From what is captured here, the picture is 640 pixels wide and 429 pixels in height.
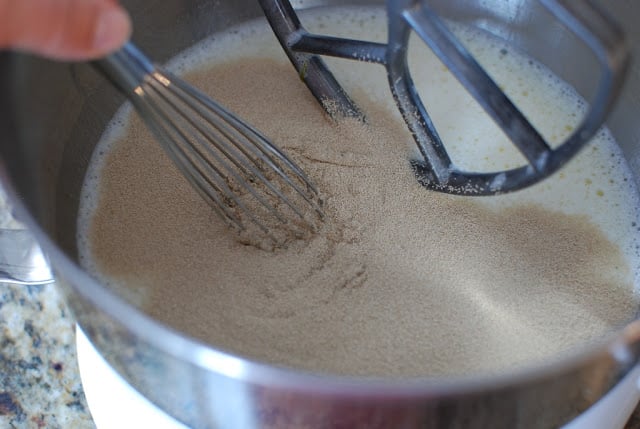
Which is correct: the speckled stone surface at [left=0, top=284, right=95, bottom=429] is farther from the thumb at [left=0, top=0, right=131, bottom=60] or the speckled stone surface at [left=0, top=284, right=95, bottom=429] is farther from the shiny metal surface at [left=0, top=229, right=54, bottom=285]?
the thumb at [left=0, top=0, right=131, bottom=60]

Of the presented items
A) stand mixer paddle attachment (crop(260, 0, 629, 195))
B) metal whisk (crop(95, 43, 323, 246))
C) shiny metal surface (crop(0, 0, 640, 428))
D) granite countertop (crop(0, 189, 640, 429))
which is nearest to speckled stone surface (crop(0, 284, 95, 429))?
granite countertop (crop(0, 189, 640, 429))

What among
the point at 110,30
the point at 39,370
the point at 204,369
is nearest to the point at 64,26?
the point at 110,30

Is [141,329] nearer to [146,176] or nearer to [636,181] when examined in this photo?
[146,176]

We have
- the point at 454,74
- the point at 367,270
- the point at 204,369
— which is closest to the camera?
the point at 204,369

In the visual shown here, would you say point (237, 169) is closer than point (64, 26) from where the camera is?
No

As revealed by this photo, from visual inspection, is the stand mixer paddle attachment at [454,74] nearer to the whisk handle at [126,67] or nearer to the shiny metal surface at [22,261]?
the whisk handle at [126,67]

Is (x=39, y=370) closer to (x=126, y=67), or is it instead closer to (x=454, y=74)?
(x=126, y=67)

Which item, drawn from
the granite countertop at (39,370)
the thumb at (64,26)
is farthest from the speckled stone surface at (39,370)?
the thumb at (64,26)
